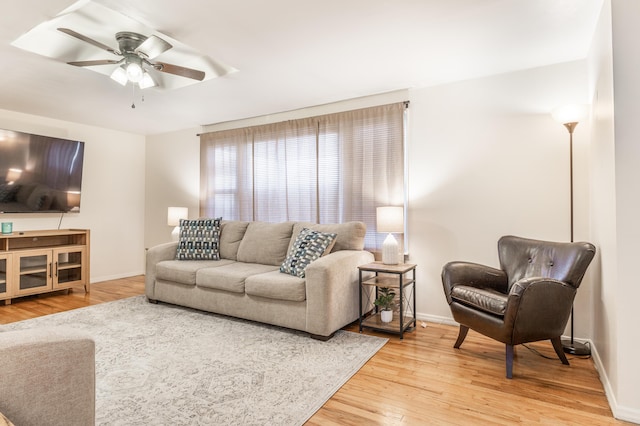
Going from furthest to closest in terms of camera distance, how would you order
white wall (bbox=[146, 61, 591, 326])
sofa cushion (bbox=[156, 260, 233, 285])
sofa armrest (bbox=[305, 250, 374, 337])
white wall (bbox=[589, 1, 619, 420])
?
sofa cushion (bbox=[156, 260, 233, 285]) → white wall (bbox=[146, 61, 591, 326]) → sofa armrest (bbox=[305, 250, 374, 337]) → white wall (bbox=[589, 1, 619, 420])

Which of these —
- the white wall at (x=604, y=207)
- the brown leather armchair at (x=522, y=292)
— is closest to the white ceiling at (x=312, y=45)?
the white wall at (x=604, y=207)

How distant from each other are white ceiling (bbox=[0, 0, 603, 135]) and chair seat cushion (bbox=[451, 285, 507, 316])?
1840 millimetres

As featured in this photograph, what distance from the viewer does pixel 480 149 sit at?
3.36m

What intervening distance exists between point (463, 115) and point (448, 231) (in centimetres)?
113

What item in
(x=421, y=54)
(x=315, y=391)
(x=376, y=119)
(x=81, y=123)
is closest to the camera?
(x=315, y=391)

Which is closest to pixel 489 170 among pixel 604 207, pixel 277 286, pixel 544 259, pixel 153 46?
pixel 544 259

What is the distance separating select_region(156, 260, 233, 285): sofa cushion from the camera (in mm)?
3730

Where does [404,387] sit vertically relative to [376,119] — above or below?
below

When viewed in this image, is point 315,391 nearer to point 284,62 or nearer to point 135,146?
point 284,62

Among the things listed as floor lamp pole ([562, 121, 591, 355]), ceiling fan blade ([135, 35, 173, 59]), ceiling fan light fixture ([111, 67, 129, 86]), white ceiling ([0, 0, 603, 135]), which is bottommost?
floor lamp pole ([562, 121, 591, 355])

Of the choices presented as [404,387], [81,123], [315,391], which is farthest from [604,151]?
[81,123]

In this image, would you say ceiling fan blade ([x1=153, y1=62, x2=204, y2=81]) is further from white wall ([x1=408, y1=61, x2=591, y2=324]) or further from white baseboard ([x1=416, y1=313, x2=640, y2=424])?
white baseboard ([x1=416, y1=313, x2=640, y2=424])

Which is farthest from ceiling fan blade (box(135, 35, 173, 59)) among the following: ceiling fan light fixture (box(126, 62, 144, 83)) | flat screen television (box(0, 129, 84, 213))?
flat screen television (box(0, 129, 84, 213))

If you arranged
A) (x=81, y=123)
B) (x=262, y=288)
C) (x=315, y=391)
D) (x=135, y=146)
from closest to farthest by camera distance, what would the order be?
(x=315, y=391) → (x=262, y=288) → (x=81, y=123) → (x=135, y=146)
